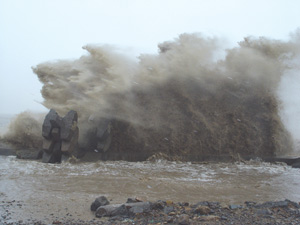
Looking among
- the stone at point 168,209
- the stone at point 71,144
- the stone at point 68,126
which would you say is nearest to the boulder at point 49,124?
the stone at point 68,126

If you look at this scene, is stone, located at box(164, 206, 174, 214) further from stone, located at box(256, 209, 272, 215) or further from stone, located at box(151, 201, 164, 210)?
stone, located at box(256, 209, 272, 215)

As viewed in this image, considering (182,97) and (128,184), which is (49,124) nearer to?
(128,184)

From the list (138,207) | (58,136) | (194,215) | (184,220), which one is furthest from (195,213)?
(58,136)

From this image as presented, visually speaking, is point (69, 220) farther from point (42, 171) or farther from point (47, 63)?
point (47, 63)

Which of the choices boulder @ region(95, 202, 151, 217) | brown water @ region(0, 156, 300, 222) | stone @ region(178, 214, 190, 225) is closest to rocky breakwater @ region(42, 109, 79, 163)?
brown water @ region(0, 156, 300, 222)

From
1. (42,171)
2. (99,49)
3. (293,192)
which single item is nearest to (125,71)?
(99,49)

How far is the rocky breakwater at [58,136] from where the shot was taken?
9383mm

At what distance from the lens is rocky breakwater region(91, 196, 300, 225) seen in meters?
4.16

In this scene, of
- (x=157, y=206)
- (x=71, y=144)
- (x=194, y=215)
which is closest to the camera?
(x=194, y=215)

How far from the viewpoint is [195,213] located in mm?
4492

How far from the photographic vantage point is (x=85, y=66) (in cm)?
1160

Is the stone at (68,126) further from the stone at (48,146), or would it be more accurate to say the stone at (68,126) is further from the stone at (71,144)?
the stone at (48,146)

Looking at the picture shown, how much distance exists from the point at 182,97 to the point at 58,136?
454cm

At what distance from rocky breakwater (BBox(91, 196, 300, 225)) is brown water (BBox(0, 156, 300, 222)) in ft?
1.33
